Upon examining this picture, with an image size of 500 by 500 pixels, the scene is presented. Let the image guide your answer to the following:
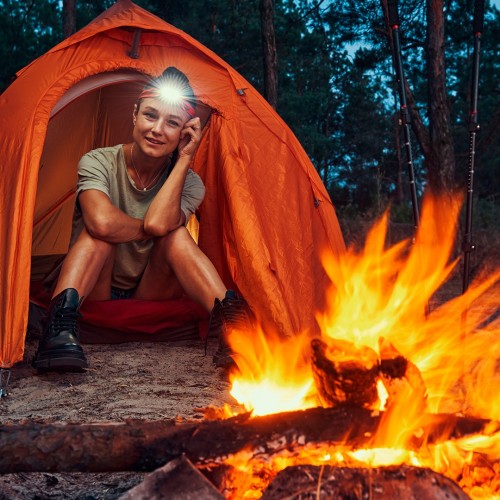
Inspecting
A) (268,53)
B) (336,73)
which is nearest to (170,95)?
(268,53)

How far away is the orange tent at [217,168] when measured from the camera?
11.3ft

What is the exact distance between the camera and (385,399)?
6.07 feet

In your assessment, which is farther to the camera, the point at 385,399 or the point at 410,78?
the point at 410,78

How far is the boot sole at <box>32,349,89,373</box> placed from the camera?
3188 millimetres

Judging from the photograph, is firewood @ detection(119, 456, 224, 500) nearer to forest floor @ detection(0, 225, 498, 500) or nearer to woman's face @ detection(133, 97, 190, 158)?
forest floor @ detection(0, 225, 498, 500)

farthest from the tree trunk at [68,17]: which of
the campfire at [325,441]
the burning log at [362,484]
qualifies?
the burning log at [362,484]

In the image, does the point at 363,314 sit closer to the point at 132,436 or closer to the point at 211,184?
the point at 132,436

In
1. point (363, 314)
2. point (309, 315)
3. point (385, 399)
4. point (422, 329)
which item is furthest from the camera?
point (309, 315)

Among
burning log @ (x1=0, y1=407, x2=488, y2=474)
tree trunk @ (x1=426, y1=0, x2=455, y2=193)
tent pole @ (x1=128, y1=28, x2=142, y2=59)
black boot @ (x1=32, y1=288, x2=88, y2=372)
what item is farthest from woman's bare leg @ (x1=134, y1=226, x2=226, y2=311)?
tree trunk @ (x1=426, y1=0, x2=455, y2=193)

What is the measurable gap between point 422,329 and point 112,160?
2204 millimetres

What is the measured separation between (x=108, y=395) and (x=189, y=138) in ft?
4.97

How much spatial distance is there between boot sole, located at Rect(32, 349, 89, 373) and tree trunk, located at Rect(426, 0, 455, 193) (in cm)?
489

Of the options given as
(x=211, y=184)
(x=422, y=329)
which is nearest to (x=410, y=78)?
(x=211, y=184)

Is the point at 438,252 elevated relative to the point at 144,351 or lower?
elevated
